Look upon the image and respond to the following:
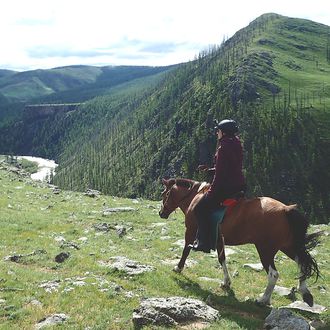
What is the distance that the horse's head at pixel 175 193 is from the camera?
17.3 metres

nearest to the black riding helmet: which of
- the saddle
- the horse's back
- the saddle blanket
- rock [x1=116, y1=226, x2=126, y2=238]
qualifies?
the saddle

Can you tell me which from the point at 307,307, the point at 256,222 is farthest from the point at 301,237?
the point at 307,307

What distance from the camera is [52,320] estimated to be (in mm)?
10984

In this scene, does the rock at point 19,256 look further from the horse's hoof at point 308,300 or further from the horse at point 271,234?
the horse's hoof at point 308,300

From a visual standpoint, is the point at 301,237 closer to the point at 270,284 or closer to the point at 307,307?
the point at 270,284

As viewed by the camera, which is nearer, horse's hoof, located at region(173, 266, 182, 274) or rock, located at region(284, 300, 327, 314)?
rock, located at region(284, 300, 327, 314)

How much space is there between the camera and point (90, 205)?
113 feet

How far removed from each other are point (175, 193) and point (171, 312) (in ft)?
22.8

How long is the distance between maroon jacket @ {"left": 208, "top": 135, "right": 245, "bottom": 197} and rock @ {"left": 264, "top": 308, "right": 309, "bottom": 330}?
4.15m

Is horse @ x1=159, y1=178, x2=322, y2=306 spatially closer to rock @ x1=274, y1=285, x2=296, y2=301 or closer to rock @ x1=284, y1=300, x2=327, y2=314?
rock @ x1=284, y1=300, x2=327, y2=314

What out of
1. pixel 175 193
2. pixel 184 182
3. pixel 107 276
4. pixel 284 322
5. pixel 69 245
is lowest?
pixel 69 245

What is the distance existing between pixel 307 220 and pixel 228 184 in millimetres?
2712

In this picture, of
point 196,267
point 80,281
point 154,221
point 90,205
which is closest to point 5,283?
point 80,281

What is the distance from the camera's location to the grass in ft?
38.1
